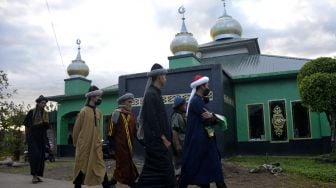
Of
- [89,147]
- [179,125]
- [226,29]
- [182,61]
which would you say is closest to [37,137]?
[89,147]

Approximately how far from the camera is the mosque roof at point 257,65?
49.7 ft

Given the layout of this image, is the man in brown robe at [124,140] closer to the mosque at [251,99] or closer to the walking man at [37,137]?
the walking man at [37,137]

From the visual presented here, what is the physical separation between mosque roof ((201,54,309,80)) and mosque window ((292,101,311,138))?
1371 mm

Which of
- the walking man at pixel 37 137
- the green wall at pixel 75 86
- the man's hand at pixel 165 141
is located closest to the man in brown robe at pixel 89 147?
the man's hand at pixel 165 141

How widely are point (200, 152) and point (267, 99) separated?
11031 millimetres

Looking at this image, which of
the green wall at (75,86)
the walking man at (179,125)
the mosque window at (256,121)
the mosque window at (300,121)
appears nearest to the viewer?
the walking man at (179,125)

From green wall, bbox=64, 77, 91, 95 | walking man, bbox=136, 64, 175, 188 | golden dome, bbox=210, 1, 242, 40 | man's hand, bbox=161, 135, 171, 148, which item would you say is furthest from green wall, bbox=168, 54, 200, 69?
man's hand, bbox=161, 135, 171, 148

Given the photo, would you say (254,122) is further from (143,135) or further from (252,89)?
(143,135)

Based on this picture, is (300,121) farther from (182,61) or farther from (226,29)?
(226,29)

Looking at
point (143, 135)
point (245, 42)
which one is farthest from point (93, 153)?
point (245, 42)

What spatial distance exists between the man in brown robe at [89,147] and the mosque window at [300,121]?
10.6 metres

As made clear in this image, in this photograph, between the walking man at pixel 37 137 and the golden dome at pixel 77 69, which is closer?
the walking man at pixel 37 137

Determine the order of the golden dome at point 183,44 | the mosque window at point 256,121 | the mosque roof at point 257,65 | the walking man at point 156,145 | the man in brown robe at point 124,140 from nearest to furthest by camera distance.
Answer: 1. the walking man at point 156,145
2. the man in brown robe at point 124,140
3. the mosque roof at point 257,65
4. the mosque window at point 256,121
5. the golden dome at point 183,44

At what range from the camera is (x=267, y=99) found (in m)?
15.3
